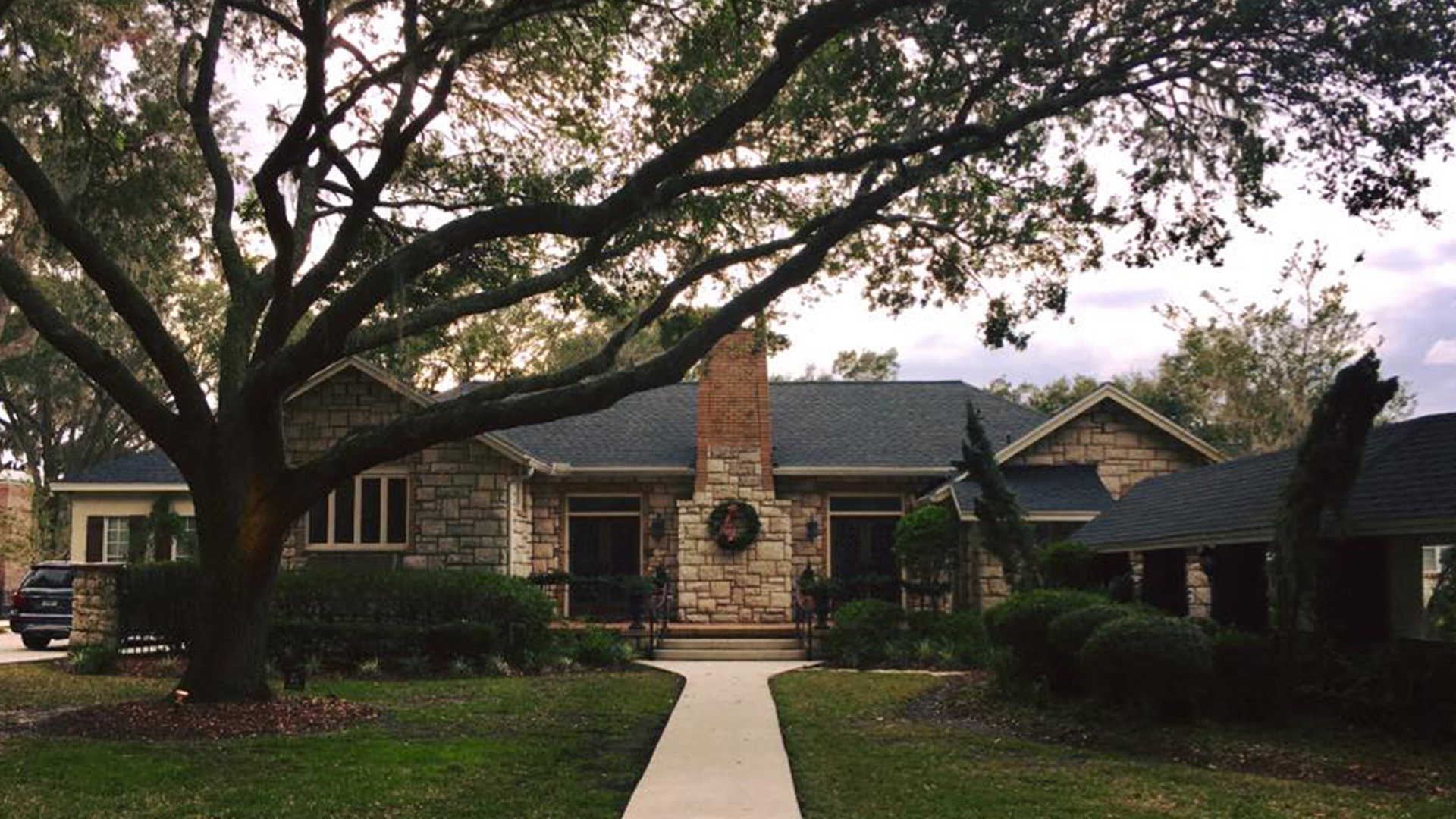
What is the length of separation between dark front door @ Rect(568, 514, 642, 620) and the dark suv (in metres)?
8.98

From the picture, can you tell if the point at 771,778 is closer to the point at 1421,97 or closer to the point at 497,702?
the point at 497,702

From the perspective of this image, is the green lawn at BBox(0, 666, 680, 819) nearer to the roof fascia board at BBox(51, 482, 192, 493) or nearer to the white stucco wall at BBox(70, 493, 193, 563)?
the roof fascia board at BBox(51, 482, 192, 493)

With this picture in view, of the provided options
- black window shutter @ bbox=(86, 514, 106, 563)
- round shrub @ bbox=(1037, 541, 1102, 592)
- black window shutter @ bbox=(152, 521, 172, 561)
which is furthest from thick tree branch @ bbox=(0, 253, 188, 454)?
black window shutter @ bbox=(86, 514, 106, 563)

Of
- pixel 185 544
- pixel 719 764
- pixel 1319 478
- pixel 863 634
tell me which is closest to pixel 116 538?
pixel 185 544

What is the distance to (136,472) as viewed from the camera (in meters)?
24.6

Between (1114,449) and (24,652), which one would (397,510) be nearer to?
(24,652)

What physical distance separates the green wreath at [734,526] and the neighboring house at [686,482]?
0.17 metres

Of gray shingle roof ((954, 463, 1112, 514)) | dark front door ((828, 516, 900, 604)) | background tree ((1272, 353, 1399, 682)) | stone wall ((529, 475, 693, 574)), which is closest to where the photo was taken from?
background tree ((1272, 353, 1399, 682))

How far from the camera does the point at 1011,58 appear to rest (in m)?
10.6

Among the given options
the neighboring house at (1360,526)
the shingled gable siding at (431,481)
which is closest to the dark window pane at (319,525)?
the shingled gable siding at (431,481)

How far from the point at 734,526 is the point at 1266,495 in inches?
412

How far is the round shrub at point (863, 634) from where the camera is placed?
17938 mm

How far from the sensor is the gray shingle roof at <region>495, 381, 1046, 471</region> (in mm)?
23250

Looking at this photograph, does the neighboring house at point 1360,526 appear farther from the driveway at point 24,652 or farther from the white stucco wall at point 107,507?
the white stucco wall at point 107,507
